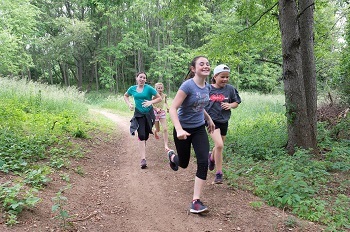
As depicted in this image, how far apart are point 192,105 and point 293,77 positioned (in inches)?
153

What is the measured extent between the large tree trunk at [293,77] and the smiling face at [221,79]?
2563mm

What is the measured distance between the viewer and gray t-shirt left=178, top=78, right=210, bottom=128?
3.97 meters

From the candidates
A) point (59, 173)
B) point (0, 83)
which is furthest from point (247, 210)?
point (0, 83)

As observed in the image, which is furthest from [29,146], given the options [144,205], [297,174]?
[297,174]

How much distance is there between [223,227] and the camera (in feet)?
12.3

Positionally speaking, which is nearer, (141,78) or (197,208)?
(197,208)

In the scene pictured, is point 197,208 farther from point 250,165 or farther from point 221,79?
point 250,165

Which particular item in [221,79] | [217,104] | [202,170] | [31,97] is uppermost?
[221,79]

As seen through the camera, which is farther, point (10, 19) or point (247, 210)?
point (10, 19)

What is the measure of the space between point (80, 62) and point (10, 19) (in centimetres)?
1532

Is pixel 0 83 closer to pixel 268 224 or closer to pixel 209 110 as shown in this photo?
pixel 209 110

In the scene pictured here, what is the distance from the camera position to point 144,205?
445 cm

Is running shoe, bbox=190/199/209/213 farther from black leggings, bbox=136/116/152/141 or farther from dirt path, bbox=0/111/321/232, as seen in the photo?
black leggings, bbox=136/116/152/141

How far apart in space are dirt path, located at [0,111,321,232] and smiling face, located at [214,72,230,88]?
1870 mm
